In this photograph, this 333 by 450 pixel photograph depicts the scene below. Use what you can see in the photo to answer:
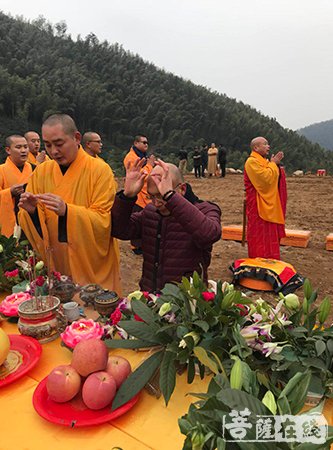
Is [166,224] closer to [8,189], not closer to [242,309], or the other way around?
[242,309]

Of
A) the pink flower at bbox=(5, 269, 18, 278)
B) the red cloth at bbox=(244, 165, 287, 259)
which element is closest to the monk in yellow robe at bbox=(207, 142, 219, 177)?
the red cloth at bbox=(244, 165, 287, 259)

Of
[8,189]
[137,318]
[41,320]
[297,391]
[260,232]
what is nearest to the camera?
[297,391]

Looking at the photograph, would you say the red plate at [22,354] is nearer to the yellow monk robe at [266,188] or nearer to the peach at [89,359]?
the peach at [89,359]

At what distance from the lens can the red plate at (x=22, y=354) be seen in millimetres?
1217

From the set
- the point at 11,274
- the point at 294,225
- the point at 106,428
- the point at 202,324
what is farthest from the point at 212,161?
the point at 106,428

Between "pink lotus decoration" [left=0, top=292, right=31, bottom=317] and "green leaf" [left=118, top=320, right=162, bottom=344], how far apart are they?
0.65 m

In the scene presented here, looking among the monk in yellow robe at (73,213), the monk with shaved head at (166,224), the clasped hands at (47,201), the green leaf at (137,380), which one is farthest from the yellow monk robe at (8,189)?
the green leaf at (137,380)

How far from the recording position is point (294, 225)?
9016 mm

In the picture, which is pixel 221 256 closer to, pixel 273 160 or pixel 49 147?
pixel 273 160

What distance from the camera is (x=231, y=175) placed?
1892 cm

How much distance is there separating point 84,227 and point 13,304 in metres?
0.78

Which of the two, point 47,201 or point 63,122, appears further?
point 63,122

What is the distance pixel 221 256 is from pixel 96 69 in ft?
134

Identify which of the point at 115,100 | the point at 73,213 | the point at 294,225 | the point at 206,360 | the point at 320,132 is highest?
the point at 320,132
